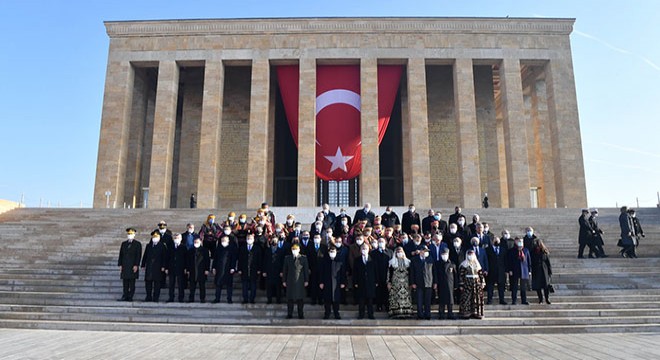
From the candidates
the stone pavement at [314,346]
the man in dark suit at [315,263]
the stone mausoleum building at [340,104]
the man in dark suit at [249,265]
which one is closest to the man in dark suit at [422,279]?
the stone pavement at [314,346]

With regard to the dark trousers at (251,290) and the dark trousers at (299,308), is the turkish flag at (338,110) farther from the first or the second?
the dark trousers at (299,308)

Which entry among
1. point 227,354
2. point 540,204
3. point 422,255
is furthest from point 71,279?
point 540,204

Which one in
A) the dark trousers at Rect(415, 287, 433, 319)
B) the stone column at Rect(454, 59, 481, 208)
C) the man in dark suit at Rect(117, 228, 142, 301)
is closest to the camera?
the dark trousers at Rect(415, 287, 433, 319)

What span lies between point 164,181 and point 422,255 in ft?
58.0

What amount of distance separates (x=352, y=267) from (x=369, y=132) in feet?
48.8

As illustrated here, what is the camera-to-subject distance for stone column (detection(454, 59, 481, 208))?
869 inches

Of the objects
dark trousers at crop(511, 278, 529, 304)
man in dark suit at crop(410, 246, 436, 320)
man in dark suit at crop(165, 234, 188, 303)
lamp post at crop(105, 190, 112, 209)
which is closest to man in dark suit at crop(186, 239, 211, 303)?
man in dark suit at crop(165, 234, 188, 303)

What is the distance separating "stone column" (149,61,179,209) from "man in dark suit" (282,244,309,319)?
1571 centimetres

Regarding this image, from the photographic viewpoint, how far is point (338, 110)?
75.4 feet

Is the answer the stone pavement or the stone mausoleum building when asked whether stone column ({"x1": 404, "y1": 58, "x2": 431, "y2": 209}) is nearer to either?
the stone mausoleum building

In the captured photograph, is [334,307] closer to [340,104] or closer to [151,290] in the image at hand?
[151,290]

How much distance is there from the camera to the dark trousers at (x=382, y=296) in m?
8.48

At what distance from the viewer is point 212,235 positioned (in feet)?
31.1

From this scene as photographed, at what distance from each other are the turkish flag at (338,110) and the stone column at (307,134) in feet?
0.99
